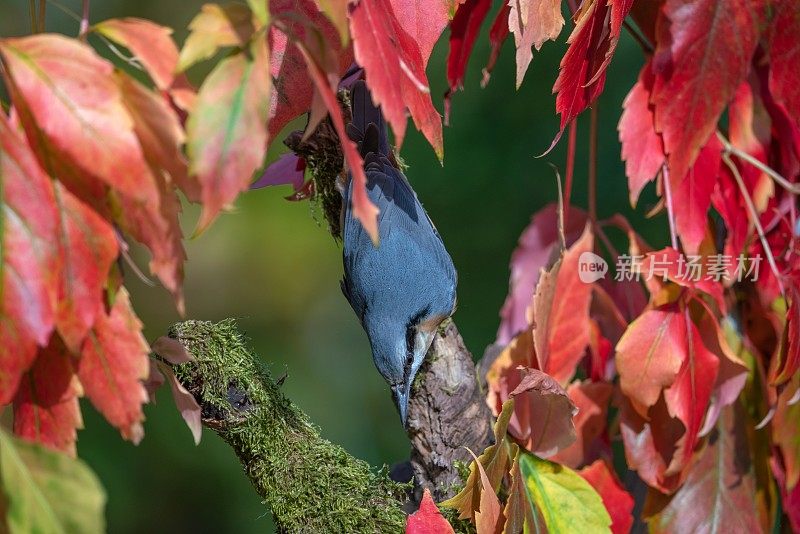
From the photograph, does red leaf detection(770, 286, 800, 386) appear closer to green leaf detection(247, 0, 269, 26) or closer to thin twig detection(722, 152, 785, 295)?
thin twig detection(722, 152, 785, 295)

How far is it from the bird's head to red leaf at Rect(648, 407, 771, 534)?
30cm

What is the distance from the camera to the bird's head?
3.12 ft

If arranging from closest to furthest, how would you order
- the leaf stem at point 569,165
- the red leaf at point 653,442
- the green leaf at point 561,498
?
the green leaf at point 561,498 < the red leaf at point 653,442 < the leaf stem at point 569,165

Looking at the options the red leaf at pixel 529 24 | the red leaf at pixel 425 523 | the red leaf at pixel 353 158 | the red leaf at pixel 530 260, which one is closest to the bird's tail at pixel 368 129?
the red leaf at pixel 530 260

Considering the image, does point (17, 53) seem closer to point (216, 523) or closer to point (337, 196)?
point (337, 196)

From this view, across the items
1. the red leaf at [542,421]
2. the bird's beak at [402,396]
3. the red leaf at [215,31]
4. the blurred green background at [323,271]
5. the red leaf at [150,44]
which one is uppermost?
the red leaf at [215,31]

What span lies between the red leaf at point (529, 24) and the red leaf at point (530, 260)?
514mm

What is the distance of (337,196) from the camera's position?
0.97m

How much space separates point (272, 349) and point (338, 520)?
1665 mm

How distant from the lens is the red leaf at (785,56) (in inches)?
30.0

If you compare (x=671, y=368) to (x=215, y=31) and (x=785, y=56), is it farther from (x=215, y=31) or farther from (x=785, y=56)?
(x=215, y=31)

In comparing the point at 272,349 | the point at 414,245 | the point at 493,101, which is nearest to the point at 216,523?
the point at 272,349

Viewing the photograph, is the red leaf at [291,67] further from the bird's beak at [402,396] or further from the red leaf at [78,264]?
the bird's beak at [402,396]

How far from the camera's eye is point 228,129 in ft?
1.38
